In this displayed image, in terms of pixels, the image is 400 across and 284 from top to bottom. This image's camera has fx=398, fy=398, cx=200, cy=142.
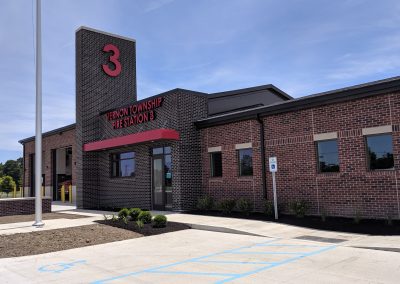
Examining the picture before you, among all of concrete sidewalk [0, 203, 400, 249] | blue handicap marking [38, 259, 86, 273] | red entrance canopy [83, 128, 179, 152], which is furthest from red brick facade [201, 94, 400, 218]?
blue handicap marking [38, 259, 86, 273]

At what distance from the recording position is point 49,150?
32.8 meters

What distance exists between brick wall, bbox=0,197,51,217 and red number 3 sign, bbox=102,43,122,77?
855cm

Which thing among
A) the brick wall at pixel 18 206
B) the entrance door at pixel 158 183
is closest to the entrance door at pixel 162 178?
the entrance door at pixel 158 183

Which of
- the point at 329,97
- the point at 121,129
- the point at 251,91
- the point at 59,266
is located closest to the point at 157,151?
the point at 121,129

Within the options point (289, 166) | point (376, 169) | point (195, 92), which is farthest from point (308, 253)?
point (195, 92)

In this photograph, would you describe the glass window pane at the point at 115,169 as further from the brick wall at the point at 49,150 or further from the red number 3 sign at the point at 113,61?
the brick wall at the point at 49,150

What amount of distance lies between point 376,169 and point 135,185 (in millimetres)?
11920

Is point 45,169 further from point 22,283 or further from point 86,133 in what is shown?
point 22,283

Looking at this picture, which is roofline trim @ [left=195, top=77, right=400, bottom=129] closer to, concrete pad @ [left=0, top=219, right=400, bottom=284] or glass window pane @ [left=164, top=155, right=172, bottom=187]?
glass window pane @ [left=164, top=155, right=172, bottom=187]

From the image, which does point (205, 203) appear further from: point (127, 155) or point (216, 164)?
point (127, 155)

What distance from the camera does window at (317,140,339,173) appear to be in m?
13.6

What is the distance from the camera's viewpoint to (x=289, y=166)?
48.4 ft

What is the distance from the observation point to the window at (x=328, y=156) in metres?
13.6

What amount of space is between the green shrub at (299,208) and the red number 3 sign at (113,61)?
14887 millimetres
